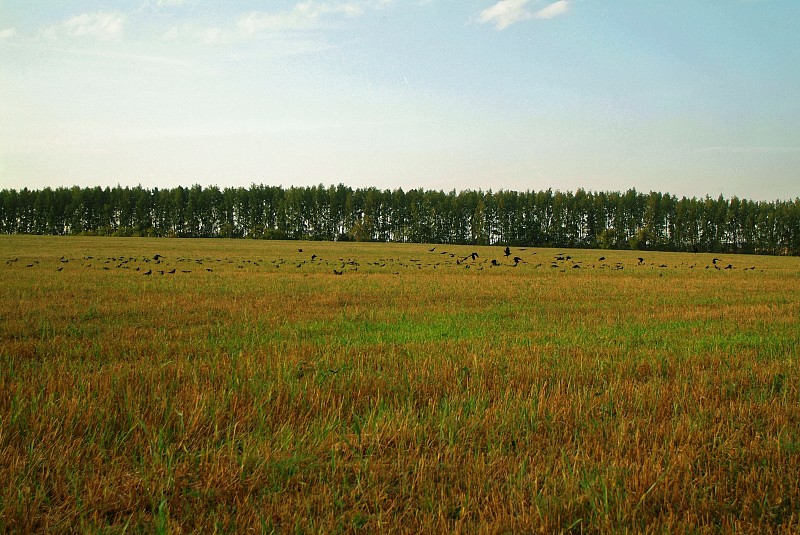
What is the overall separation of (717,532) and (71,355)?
24.4 ft

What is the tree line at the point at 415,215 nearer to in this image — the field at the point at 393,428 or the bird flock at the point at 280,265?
the bird flock at the point at 280,265

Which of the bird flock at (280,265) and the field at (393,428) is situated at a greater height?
the bird flock at (280,265)

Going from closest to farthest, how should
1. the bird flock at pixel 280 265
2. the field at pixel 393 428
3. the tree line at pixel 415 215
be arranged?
the field at pixel 393 428 < the bird flock at pixel 280 265 < the tree line at pixel 415 215

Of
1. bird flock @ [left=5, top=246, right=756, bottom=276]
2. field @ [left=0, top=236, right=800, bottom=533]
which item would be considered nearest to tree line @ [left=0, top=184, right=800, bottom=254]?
bird flock @ [left=5, top=246, right=756, bottom=276]

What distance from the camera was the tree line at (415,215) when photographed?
127 m

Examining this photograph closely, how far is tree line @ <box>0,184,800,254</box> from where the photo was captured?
416 feet

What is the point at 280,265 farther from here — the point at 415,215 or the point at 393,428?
the point at 415,215

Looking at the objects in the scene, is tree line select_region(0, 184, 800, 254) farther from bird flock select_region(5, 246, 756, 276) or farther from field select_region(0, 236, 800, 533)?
field select_region(0, 236, 800, 533)

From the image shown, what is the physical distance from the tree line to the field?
11526 centimetres

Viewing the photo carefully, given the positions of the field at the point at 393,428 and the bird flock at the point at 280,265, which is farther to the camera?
the bird flock at the point at 280,265

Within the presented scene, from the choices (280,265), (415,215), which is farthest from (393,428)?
(415,215)

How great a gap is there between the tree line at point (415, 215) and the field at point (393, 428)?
378 feet

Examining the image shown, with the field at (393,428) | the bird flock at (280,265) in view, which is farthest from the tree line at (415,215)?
the field at (393,428)

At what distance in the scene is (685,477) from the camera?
362 cm
